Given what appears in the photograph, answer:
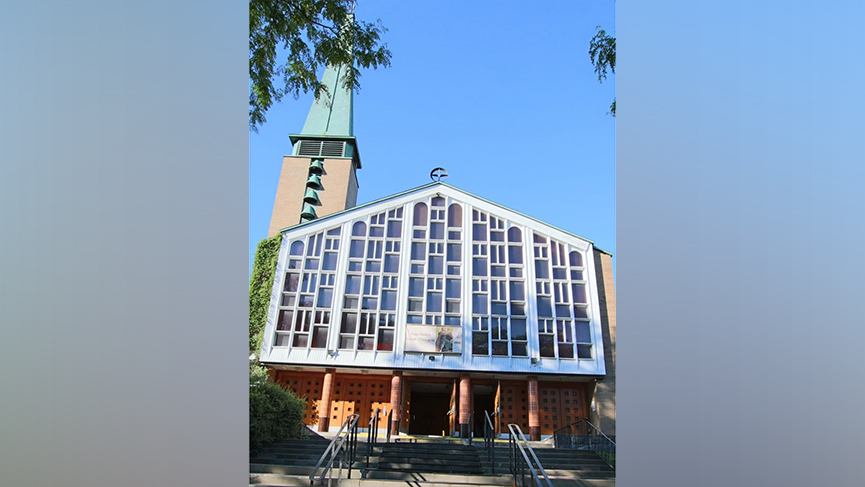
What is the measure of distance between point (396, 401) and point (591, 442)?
681cm

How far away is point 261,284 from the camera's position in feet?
59.1

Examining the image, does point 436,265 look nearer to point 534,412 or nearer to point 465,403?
point 465,403

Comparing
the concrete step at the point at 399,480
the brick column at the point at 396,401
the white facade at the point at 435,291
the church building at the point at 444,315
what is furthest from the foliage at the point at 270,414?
the white facade at the point at 435,291

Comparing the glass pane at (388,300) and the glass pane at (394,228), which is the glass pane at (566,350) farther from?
the glass pane at (394,228)

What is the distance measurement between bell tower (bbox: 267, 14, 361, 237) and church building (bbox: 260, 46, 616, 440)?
475cm

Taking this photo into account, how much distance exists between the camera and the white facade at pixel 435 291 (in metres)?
16.6

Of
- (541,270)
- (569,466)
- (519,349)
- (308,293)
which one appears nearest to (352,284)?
(308,293)

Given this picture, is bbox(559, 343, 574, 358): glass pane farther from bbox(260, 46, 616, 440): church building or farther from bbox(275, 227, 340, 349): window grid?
bbox(275, 227, 340, 349): window grid

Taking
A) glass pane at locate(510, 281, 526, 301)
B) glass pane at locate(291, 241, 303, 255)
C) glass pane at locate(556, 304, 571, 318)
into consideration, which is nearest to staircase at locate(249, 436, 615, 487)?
glass pane at locate(556, 304, 571, 318)

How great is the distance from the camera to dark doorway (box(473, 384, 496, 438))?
726 inches

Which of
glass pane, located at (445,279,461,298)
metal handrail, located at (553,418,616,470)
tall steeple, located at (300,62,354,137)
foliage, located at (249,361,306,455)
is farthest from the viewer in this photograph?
tall steeple, located at (300,62,354,137)
